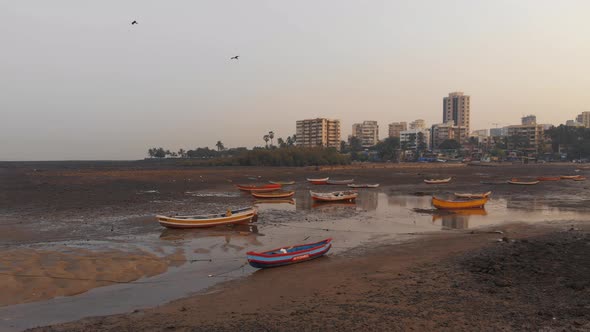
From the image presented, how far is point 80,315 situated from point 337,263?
906cm

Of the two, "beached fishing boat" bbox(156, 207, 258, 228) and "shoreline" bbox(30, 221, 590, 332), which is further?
"beached fishing boat" bbox(156, 207, 258, 228)

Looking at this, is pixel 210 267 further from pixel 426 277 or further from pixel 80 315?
pixel 426 277

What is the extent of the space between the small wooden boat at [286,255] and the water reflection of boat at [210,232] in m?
7.04

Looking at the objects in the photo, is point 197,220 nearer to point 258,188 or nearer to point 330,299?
point 330,299

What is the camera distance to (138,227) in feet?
84.1

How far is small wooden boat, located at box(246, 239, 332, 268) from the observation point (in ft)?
50.3

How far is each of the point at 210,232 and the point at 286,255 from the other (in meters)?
9.10

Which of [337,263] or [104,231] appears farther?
[104,231]

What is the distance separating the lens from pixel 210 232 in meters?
23.8

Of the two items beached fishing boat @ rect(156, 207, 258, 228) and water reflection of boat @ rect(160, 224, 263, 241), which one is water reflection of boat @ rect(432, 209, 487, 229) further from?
beached fishing boat @ rect(156, 207, 258, 228)

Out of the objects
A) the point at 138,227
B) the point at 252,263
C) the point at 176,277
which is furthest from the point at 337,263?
the point at 138,227

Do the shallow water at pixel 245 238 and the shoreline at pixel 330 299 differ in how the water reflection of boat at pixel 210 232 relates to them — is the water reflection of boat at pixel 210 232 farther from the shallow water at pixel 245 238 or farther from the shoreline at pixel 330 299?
the shoreline at pixel 330 299

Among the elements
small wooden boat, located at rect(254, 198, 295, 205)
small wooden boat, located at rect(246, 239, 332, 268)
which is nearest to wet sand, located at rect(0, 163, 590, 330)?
small wooden boat, located at rect(246, 239, 332, 268)

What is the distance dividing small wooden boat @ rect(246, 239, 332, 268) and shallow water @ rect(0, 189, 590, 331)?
1.49 ft
